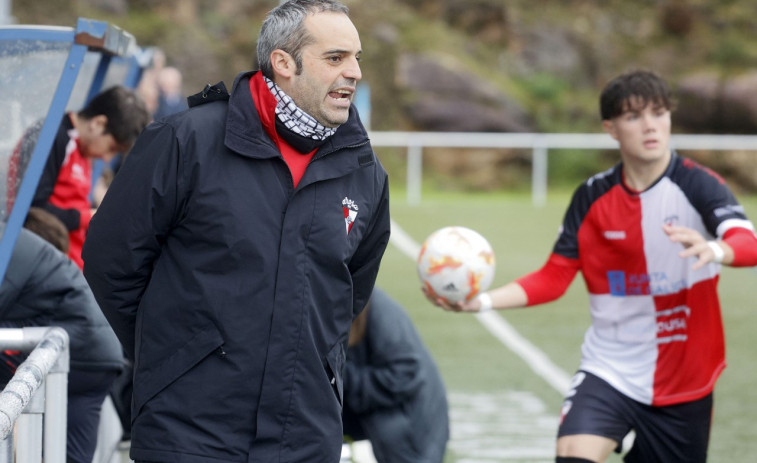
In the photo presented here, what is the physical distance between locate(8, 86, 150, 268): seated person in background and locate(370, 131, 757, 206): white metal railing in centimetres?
1694

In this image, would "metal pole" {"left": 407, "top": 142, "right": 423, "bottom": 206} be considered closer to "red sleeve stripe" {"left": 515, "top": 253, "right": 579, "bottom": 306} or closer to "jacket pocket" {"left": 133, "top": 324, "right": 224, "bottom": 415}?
"red sleeve stripe" {"left": 515, "top": 253, "right": 579, "bottom": 306}

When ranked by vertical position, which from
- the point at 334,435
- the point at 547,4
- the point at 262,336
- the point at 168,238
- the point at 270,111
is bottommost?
the point at 334,435

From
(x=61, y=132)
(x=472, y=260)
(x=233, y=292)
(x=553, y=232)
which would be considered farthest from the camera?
(x=553, y=232)

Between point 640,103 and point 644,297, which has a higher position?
point 640,103

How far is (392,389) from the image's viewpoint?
5473 mm

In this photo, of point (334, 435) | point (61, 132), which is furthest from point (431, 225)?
point (334, 435)

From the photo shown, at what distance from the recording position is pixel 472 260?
17.6ft

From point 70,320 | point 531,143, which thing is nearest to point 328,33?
point 70,320

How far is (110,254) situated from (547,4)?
105 ft

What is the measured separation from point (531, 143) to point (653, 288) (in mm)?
21285

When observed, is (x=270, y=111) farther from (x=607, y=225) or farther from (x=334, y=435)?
(x=607, y=225)

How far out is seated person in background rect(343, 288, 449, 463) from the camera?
5.48 m

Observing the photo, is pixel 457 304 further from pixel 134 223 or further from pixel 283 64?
pixel 134 223

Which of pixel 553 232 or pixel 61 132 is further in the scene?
pixel 553 232
